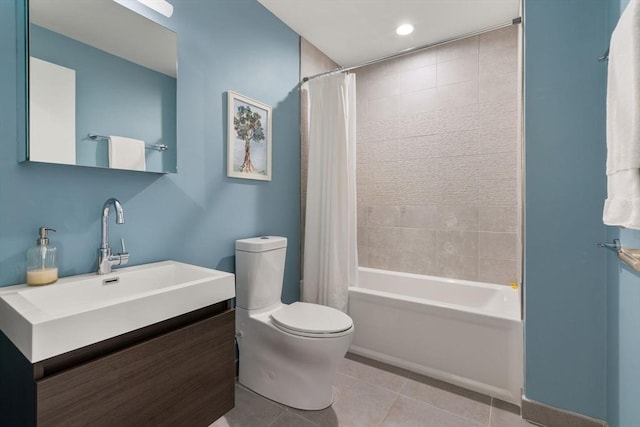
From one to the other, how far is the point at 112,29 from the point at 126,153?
568mm

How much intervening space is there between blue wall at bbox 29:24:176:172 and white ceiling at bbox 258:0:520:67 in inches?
47.3

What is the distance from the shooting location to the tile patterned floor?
160 cm

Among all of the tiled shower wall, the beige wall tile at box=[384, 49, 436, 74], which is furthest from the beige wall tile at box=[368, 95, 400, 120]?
the beige wall tile at box=[384, 49, 436, 74]

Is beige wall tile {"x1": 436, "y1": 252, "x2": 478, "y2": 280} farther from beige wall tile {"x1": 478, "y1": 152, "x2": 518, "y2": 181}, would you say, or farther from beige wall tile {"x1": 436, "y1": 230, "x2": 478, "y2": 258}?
beige wall tile {"x1": 478, "y1": 152, "x2": 518, "y2": 181}

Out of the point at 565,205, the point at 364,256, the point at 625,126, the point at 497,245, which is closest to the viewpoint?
the point at 625,126

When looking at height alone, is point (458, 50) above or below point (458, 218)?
above

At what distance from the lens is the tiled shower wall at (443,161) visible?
2.40 metres

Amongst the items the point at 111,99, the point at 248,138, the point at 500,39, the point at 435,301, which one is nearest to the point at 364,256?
the point at 435,301

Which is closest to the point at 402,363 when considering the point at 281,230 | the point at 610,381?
the point at 610,381

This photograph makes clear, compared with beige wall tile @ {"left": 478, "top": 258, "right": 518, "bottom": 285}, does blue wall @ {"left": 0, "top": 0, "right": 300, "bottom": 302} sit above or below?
above

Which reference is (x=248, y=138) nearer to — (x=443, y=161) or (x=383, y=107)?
(x=383, y=107)

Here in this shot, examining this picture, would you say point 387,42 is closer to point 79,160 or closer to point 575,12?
point 575,12

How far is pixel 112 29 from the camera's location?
1.39m

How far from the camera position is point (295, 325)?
1.65 m
